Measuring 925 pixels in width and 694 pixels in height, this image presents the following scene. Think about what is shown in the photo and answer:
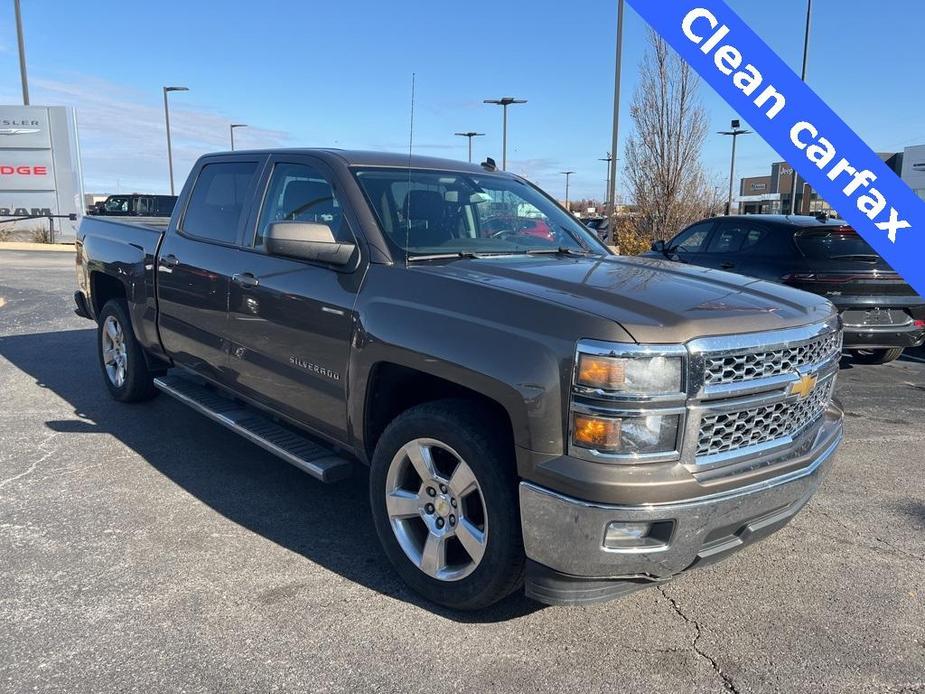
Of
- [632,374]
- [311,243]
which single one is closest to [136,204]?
[311,243]

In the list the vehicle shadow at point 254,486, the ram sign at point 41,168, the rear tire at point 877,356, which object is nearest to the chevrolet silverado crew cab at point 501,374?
the vehicle shadow at point 254,486

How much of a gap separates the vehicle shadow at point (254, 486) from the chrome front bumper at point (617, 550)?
1.79 feet

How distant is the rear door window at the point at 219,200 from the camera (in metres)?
4.49

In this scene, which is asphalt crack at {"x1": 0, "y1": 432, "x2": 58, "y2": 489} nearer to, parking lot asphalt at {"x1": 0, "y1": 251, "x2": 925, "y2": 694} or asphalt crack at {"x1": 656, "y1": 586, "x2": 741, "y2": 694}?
parking lot asphalt at {"x1": 0, "y1": 251, "x2": 925, "y2": 694}

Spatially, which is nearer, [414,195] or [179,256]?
[414,195]

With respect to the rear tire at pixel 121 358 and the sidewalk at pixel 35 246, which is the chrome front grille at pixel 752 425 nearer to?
the rear tire at pixel 121 358

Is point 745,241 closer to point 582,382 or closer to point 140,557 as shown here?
point 582,382

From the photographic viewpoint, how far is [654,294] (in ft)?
9.61

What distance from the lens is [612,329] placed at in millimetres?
2525

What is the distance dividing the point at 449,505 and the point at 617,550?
772 millimetres

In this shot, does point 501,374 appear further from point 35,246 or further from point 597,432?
point 35,246

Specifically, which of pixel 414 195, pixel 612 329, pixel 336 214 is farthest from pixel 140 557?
pixel 612 329

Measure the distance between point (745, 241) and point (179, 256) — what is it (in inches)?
239

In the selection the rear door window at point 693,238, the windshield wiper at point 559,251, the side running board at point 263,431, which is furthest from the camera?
the rear door window at point 693,238
